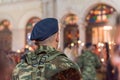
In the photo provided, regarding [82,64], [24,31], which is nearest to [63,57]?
[82,64]

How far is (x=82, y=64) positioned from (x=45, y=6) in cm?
1375

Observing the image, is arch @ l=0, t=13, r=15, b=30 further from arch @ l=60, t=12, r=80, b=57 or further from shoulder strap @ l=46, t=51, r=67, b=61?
shoulder strap @ l=46, t=51, r=67, b=61

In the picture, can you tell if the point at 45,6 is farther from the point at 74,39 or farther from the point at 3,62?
the point at 3,62

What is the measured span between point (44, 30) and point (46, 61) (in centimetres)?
26

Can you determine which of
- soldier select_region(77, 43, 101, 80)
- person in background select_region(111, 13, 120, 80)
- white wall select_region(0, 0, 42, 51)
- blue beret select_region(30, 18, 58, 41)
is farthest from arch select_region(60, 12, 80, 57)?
person in background select_region(111, 13, 120, 80)

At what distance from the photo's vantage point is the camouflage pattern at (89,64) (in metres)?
9.40

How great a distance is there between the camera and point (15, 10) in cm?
2580

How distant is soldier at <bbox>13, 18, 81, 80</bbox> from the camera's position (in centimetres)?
303

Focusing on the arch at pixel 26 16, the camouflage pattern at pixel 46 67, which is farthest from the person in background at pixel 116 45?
the arch at pixel 26 16

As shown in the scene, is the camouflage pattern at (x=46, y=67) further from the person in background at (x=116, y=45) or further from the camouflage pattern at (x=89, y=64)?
the camouflage pattern at (x=89, y=64)

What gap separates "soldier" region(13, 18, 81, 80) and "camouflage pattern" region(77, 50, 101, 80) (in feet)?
20.5

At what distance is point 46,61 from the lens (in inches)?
122

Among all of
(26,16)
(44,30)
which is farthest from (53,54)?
(26,16)

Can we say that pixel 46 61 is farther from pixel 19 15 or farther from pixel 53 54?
pixel 19 15
